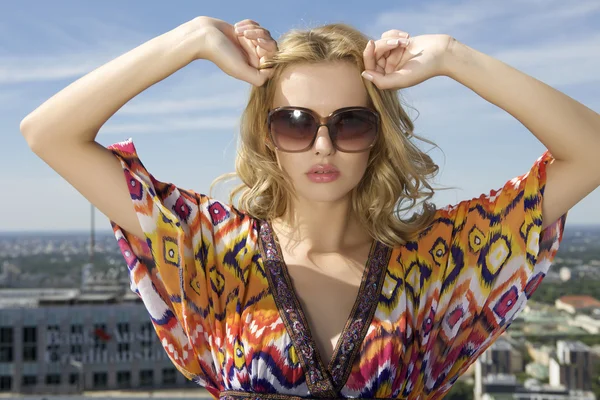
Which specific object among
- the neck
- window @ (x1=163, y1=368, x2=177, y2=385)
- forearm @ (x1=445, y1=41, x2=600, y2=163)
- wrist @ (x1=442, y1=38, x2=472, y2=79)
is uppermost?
wrist @ (x1=442, y1=38, x2=472, y2=79)

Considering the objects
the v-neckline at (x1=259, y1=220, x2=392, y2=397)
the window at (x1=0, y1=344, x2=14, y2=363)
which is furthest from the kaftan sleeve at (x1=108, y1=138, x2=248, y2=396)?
the window at (x1=0, y1=344, x2=14, y2=363)

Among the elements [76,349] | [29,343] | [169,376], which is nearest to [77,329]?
[76,349]

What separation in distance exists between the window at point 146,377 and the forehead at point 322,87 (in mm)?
37132

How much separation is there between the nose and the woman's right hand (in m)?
0.18

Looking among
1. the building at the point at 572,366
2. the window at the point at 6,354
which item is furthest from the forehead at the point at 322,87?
the window at the point at 6,354

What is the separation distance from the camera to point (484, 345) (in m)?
1.91

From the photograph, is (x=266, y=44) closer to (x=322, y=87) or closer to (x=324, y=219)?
(x=322, y=87)

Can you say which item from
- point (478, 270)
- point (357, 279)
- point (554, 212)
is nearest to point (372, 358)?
point (357, 279)

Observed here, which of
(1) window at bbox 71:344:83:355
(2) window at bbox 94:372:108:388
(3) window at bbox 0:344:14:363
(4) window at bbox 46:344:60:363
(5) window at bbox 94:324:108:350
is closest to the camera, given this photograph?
(2) window at bbox 94:372:108:388

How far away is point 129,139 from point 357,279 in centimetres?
66

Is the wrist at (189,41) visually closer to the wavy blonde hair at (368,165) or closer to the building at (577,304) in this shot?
the wavy blonde hair at (368,165)

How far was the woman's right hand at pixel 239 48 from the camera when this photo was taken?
1.63 m

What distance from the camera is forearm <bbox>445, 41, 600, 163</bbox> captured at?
5.46 ft

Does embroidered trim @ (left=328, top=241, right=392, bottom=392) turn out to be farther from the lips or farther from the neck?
the lips
